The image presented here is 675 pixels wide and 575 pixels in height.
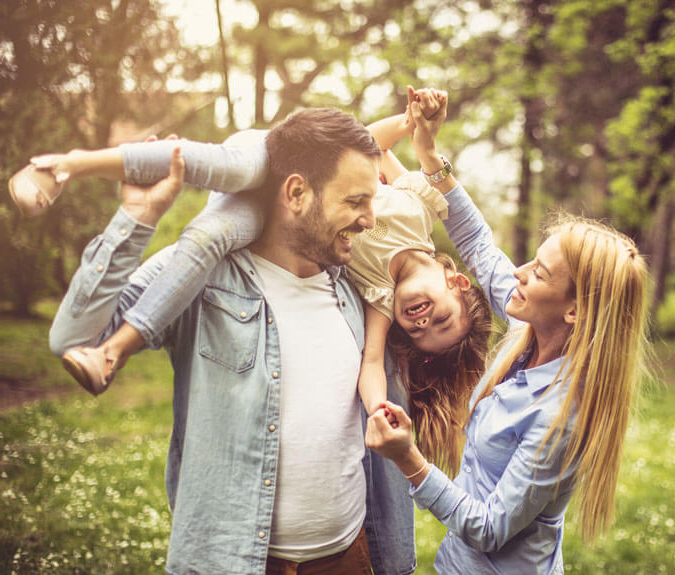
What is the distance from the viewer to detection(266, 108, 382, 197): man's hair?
203cm

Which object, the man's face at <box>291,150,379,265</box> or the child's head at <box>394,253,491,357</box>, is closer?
the man's face at <box>291,150,379,265</box>

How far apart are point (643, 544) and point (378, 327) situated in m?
3.92

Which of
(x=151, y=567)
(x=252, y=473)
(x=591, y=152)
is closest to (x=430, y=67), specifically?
(x=591, y=152)

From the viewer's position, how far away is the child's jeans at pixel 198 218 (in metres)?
1.75

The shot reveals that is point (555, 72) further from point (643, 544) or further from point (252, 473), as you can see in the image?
point (252, 473)

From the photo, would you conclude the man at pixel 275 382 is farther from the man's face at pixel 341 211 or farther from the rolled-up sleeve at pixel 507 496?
the rolled-up sleeve at pixel 507 496

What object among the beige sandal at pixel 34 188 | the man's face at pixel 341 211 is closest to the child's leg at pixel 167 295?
the man's face at pixel 341 211

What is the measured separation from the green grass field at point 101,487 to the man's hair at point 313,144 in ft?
5.01

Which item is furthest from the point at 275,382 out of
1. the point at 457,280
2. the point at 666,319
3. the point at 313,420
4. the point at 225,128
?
the point at 666,319

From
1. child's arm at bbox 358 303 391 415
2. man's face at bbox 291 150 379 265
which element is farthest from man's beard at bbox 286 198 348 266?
child's arm at bbox 358 303 391 415

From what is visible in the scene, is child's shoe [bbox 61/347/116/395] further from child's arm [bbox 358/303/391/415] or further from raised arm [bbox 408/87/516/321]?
raised arm [bbox 408/87/516/321]

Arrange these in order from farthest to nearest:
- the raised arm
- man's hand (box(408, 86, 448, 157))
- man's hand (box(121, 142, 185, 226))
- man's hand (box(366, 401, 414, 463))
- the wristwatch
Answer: the wristwatch, the raised arm, man's hand (box(408, 86, 448, 157)), man's hand (box(366, 401, 414, 463)), man's hand (box(121, 142, 185, 226))

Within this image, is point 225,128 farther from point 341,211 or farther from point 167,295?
point 167,295

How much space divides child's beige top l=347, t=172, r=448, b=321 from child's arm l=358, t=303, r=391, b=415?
43 mm
